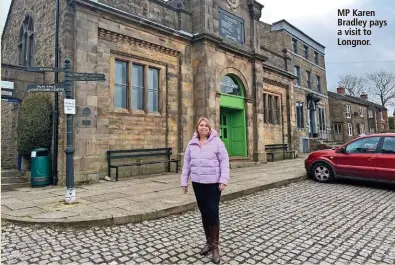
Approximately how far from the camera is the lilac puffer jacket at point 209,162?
349cm

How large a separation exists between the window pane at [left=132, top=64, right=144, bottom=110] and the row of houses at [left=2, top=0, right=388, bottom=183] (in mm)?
38

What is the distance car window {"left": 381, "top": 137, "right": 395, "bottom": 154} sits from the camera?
25.8 ft

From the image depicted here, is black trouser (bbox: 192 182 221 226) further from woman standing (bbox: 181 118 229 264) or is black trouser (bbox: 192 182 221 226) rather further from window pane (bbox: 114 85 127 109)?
window pane (bbox: 114 85 127 109)

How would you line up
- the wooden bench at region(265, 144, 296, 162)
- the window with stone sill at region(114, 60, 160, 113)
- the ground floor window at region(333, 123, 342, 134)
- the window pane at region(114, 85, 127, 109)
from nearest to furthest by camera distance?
the window pane at region(114, 85, 127, 109) → the window with stone sill at region(114, 60, 160, 113) → the wooden bench at region(265, 144, 296, 162) → the ground floor window at region(333, 123, 342, 134)

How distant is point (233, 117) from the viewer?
14297 millimetres

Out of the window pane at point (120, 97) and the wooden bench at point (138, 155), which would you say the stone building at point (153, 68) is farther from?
the wooden bench at point (138, 155)

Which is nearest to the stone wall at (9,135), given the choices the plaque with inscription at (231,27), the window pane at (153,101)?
the window pane at (153,101)

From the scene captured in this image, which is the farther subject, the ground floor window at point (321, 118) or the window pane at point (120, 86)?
the ground floor window at point (321, 118)

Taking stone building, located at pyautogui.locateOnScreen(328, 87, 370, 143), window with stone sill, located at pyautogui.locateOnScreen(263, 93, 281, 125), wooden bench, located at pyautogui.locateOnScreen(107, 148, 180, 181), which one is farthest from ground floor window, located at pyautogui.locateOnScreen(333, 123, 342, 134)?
wooden bench, located at pyautogui.locateOnScreen(107, 148, 180, 181)

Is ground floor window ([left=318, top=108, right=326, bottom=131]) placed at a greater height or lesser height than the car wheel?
greater

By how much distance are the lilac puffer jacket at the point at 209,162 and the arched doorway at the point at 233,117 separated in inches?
372

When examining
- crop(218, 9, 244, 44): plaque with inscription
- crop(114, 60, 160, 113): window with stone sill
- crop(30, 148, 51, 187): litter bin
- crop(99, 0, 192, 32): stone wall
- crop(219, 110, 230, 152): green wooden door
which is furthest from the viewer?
crop(219, 110, 230, 152): green wooden door

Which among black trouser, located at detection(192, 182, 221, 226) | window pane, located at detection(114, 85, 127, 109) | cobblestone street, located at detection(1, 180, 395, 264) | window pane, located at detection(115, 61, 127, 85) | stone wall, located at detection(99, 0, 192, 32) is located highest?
stone wall, located at detection(99, 0, 192, 32)

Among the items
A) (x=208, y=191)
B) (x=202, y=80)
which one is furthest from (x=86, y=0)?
(x=208, y=191)
